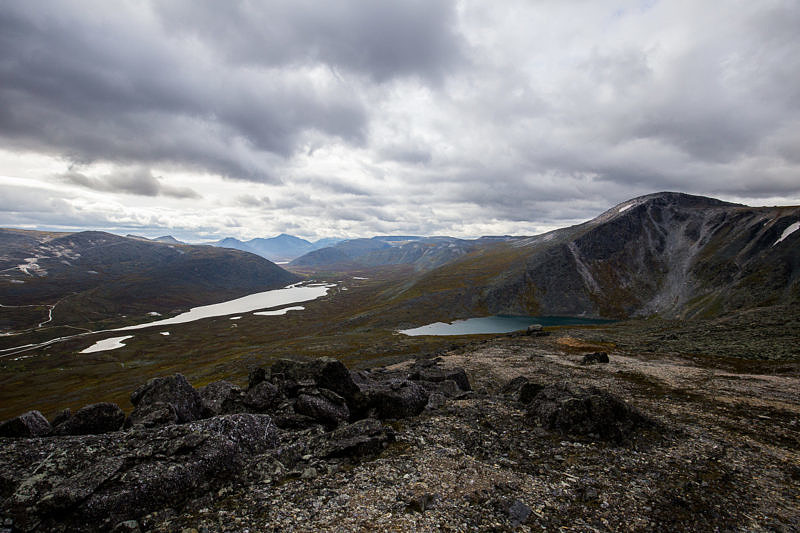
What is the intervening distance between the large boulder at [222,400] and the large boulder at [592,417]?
1924cm

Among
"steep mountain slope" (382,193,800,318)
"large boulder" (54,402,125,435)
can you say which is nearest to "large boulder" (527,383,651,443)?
"large boulder" (54,402,125,435)

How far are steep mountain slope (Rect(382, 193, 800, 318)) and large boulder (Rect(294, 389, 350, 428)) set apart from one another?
13354 cm

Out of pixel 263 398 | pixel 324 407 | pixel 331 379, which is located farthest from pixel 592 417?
pixel 263 398

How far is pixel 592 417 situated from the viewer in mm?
18547

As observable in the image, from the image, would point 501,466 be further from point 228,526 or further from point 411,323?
point 411,323

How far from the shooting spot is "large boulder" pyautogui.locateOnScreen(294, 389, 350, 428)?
60.9 feet

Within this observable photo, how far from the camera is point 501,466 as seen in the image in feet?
49.7

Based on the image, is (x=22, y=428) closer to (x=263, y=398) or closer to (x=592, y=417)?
(x=263, y=398)

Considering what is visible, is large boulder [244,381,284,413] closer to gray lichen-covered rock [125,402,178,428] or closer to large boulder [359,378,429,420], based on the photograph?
gray lichen-covered rock [125,402,178,428]

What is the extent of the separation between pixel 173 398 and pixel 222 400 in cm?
→ 296

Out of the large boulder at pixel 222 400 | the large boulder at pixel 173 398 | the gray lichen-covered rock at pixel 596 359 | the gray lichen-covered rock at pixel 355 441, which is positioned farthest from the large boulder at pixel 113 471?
the gray lichen-covered rock at pixel 596 359

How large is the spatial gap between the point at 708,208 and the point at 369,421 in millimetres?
261161

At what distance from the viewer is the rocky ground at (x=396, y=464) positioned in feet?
36.4

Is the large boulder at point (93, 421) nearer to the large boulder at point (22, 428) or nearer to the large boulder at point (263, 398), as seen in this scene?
the large boulder at point (22, 428)
